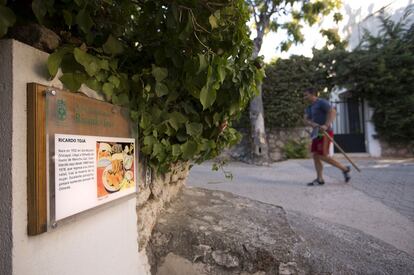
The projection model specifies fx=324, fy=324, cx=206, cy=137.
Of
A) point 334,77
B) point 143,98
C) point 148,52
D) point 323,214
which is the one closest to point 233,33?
point 148,52

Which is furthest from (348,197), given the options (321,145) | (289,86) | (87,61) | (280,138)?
(289,86)

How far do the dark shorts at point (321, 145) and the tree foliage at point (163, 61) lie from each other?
372 centimetres

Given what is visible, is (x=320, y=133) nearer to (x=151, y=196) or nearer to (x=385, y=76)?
(x=151, y=196)

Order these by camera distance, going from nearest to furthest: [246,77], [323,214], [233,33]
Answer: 1. [233,33]
2. [246,77]
3. [323,214]

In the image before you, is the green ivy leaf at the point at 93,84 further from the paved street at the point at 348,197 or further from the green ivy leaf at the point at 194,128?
the paved street at the point at 348,197

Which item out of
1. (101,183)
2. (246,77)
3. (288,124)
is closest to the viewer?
(101,183)

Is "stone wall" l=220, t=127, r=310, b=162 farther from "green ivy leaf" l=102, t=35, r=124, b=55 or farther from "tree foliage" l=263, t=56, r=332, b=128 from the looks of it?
"green ivy leaf" l=102, t=35, r=124, b=55

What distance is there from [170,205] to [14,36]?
1773 millimetres

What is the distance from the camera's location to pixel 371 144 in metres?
11.1

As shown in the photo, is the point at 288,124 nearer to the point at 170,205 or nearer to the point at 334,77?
the point at 334,77

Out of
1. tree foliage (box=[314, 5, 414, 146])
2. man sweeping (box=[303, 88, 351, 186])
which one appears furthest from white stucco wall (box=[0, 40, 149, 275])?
tree foliage (box=[314, 5, 414, 146])

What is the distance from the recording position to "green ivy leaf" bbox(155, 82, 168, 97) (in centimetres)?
192

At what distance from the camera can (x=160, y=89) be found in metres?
1.93

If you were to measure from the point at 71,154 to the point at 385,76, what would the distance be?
11151 millimetres
